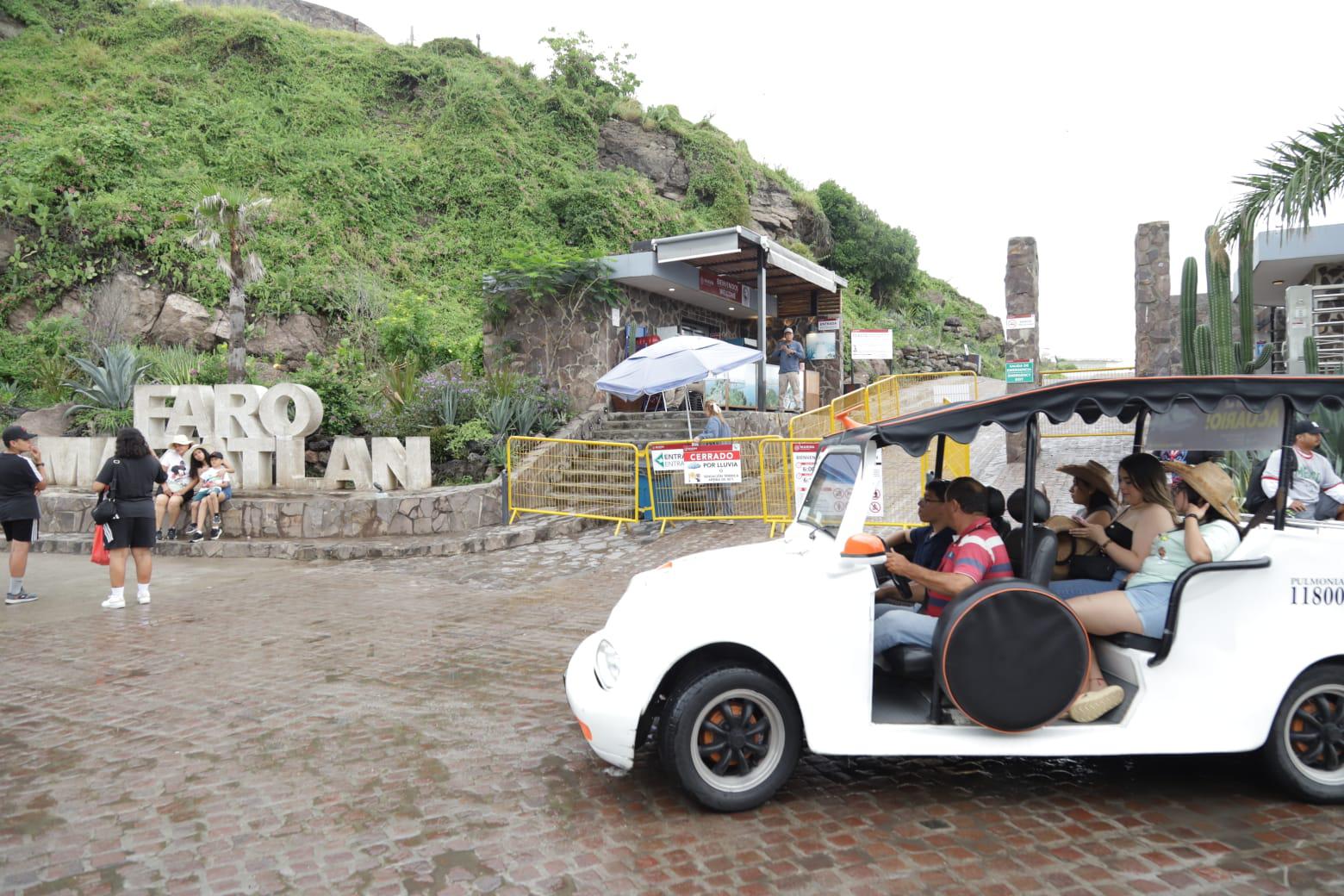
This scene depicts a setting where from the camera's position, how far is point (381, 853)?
3.31m

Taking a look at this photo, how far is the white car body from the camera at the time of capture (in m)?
3.55

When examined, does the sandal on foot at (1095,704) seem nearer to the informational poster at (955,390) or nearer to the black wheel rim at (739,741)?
the black wheel rim at (739,741)

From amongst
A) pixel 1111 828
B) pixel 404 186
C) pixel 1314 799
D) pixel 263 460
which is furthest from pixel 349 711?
pixel 404 186

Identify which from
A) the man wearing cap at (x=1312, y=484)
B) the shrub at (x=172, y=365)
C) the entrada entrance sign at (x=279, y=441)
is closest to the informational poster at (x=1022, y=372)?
the man wearing cap at (x=1312, y=484)

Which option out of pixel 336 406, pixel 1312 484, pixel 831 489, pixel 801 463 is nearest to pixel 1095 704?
pixel 831 489

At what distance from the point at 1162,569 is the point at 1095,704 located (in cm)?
73

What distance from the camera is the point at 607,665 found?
370 cm

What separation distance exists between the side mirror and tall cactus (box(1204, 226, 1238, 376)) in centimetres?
1072

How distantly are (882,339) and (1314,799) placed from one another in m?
19.7

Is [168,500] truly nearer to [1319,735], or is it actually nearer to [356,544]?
[356,544]

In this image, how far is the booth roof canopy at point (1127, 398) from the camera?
374cm

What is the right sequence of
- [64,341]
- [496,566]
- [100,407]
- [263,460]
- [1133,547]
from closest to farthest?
1. [1133,547]
2. [496,566]
3. [263,460]
4. [100,407]
5. [64,341]

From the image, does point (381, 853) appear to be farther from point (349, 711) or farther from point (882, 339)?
point (882, 339)

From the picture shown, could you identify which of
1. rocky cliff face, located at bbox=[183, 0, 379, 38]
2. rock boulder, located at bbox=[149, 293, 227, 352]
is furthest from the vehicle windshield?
rocky cliff face, located at bbox=[183, 0, 379, 38]
